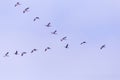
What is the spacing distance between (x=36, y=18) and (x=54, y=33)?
4.56m

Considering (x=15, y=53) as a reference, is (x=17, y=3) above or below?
above

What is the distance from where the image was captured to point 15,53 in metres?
63.0

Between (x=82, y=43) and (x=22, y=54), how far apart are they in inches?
529

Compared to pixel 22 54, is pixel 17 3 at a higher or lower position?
higher

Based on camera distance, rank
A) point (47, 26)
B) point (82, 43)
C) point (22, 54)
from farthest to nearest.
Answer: point (22, 54) → point (82, 43) → point (47, 26)

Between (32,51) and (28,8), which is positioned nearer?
(28,8)

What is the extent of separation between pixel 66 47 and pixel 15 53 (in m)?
11.3

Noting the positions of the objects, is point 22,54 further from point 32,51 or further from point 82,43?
point 82,43

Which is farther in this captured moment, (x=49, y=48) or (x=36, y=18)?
(x=49, y=48)

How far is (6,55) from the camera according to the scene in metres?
61.7


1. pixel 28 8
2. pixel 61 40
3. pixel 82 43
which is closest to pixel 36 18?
pixel 28 8

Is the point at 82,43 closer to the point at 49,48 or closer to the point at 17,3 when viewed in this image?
the point at 49,48

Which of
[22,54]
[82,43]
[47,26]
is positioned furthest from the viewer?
[22,54]

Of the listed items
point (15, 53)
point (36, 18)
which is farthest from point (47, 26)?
point (15, 53)
